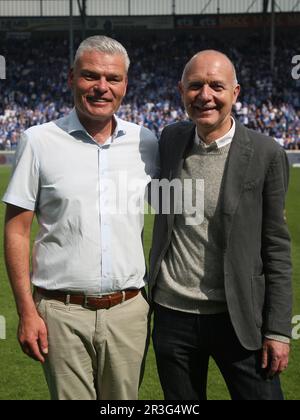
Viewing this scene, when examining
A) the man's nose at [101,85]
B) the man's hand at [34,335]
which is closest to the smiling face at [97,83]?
the man's nose at [101,85]

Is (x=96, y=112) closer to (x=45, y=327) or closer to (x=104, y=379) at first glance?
(x=45, y=327)

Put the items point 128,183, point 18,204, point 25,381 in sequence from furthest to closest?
1. point 25,381
2. point 128,183
3. point 18,204

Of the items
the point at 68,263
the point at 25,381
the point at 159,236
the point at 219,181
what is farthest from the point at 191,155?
the point at 25,381

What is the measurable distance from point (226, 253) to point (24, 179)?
3.23ft

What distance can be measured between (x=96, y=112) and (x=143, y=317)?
3.37 feet

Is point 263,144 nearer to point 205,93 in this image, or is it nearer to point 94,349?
point 205,93

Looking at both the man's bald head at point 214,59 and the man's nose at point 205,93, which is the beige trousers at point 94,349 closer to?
the man's nose at point 205,93

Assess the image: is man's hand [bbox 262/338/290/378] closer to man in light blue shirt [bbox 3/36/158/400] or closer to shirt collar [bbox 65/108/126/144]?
man in light blue shirt [bbox 3/36/158/400]

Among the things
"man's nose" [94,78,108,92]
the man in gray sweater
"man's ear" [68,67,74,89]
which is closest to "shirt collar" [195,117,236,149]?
the man in gray sweater

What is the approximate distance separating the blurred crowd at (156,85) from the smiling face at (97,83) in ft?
75.0

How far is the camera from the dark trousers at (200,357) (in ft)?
8.65

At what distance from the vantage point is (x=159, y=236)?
110 inches

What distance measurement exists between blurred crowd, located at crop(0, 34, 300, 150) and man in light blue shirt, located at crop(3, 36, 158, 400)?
2284cm

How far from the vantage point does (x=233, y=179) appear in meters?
2.58
